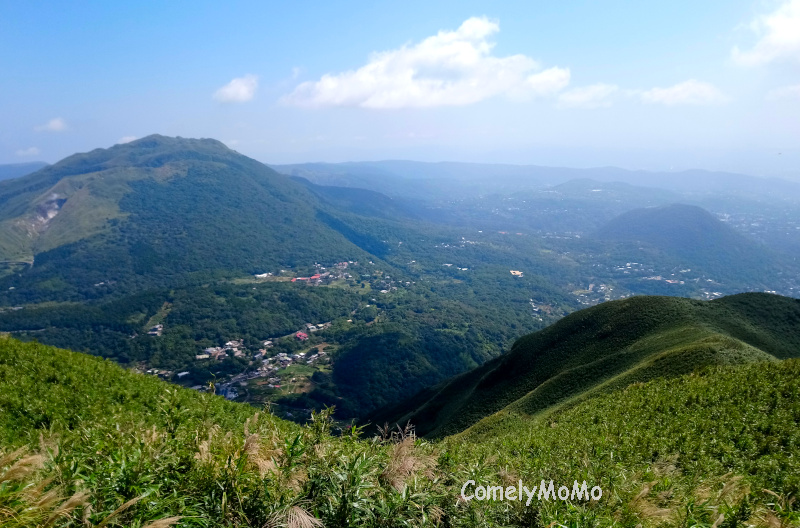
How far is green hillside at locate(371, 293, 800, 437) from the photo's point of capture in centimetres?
3847

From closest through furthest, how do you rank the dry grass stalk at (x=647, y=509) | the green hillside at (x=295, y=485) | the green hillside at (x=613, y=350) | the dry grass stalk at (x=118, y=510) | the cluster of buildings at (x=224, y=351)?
the dry grass stalk at (x=118, y=510), the green hillside at (x=295, y=485), the dry grass stalk at (x=647, y=509), the green hillside at (x=613, y=350), the cluster of buildings at (x=224, y=351)

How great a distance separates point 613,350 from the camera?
50875mm

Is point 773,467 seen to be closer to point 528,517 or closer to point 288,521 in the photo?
point 528,517

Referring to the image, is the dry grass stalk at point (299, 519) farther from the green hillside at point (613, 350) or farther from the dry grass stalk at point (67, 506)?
the green hillside at point (613, 350)

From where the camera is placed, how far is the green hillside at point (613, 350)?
3847 cm

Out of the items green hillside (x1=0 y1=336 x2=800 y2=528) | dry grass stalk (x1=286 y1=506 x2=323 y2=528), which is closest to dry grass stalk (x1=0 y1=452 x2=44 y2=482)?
green hillside (x1=0 y1=336 x2=800 y2=528)

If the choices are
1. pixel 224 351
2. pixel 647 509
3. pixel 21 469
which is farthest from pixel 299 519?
pixel 224 351

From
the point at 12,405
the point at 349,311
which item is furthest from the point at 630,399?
the point at 349,311

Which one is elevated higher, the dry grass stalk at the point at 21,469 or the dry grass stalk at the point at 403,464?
the dry grass stalk at the point at 21,469

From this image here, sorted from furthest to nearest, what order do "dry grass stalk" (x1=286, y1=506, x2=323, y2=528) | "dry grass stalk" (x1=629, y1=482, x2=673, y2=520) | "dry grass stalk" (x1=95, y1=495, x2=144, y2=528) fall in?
"dry grass stalk" (x1=629, y1=482, x2=673, y2=520), "dry grass stalk" (x1=286, y1=506, x2=323, y2=528), "dry grass stalk" (x1=95, y1=495, x2=144, y2=528)

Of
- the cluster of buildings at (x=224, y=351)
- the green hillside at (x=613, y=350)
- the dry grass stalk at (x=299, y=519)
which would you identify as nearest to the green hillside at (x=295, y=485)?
the dry grass stalk at (x=299, y=519)

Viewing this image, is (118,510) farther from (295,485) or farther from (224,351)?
(224,351)

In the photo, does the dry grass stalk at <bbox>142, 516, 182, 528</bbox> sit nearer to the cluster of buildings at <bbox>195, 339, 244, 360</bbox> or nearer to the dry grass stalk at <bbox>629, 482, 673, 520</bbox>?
the dry grass stalk at <bbox>629, 482, 673, 520</bbox>

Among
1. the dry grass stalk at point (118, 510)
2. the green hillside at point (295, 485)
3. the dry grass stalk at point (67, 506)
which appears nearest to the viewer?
the dry grass stalk at point (67, 506)
